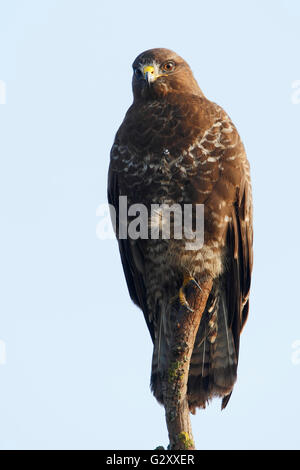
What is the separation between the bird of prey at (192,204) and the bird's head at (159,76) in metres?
0.01

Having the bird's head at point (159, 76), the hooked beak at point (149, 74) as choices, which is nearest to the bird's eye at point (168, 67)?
the bird's head at point (159, 76)

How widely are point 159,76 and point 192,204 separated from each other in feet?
4.43

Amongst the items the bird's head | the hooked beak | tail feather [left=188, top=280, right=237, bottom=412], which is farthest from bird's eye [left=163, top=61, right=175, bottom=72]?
tail feather [left=188, top=280, right=237, bottom=412]

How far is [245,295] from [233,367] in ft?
2.01

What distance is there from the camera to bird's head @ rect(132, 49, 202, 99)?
780 cm

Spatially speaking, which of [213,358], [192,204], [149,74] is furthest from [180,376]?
[149,74]

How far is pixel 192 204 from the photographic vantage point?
7.18 m

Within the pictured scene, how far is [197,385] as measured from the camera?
7.42 metres

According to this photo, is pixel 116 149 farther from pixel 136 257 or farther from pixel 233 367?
pixel 233 367

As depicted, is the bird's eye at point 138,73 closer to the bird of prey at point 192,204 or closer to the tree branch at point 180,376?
the bird of prey at point 192,204
